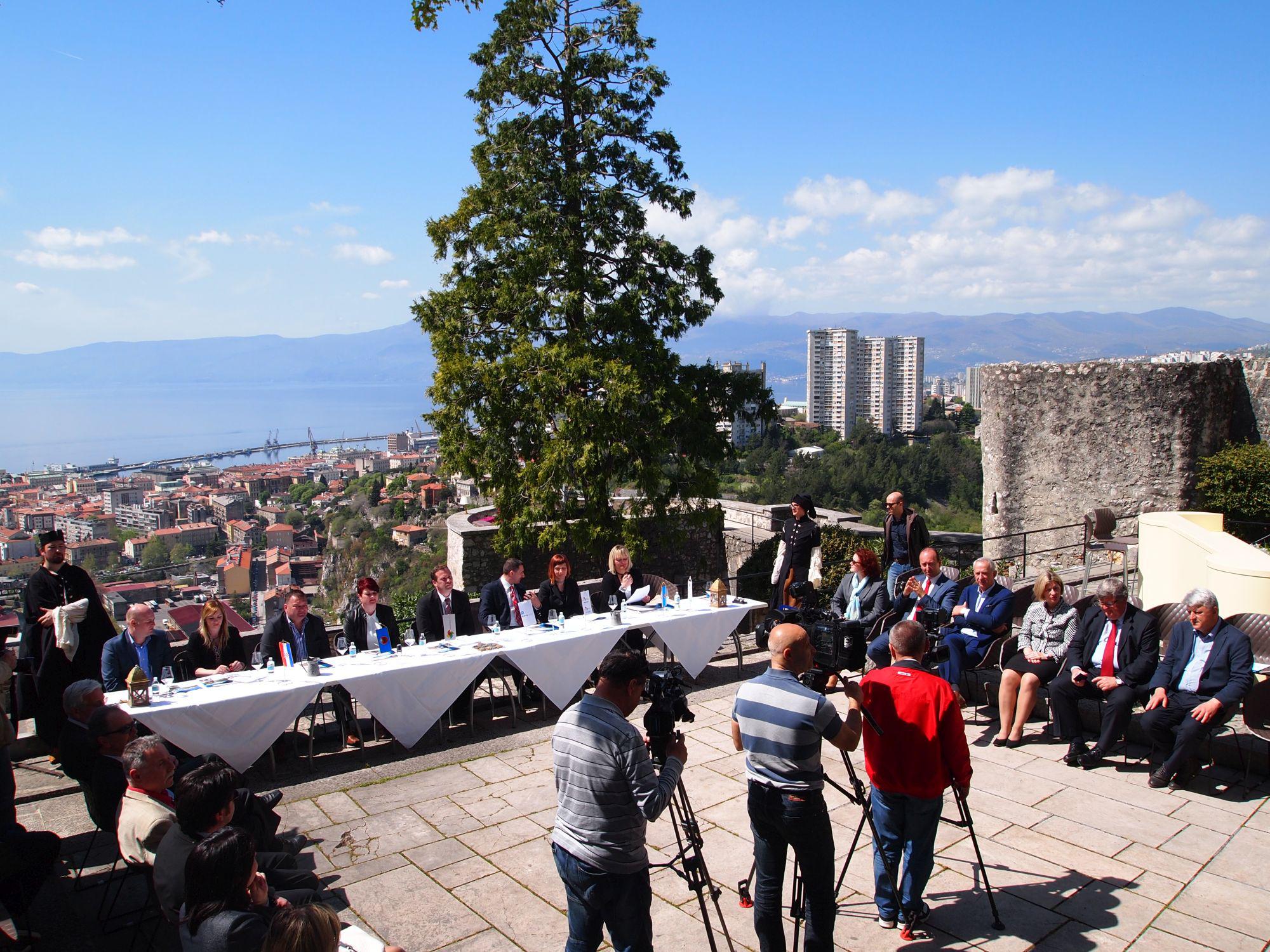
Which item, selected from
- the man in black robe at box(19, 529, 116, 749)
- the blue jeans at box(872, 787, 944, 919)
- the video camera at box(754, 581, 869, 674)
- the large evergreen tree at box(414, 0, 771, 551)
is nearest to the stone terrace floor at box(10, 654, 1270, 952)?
the blue jeans at box(872, 787, 944, 919)

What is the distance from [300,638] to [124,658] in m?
1.14

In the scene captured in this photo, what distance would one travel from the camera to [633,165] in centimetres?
1269

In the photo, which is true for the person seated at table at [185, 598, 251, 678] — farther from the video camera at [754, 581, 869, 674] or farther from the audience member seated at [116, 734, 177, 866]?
the video camera at [754, 581, 869, 674]

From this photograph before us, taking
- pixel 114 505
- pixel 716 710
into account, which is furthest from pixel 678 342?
pixel 114 505

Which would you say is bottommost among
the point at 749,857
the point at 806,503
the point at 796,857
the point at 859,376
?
the point at 749,857

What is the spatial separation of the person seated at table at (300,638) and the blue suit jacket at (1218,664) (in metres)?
5.60

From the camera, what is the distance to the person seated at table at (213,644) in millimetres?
6051

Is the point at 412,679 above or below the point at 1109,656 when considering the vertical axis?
below

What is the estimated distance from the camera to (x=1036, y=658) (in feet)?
19.9

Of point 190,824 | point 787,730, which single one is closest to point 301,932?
point 190,824

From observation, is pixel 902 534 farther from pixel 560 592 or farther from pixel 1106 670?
pixel 560 592

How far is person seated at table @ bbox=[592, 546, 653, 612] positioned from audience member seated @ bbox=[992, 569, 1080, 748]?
10.2ft

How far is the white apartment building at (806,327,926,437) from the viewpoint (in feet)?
Result: 317

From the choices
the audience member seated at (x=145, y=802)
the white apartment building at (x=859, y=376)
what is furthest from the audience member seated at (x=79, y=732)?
the white apartment building at (x=859, y=376)
